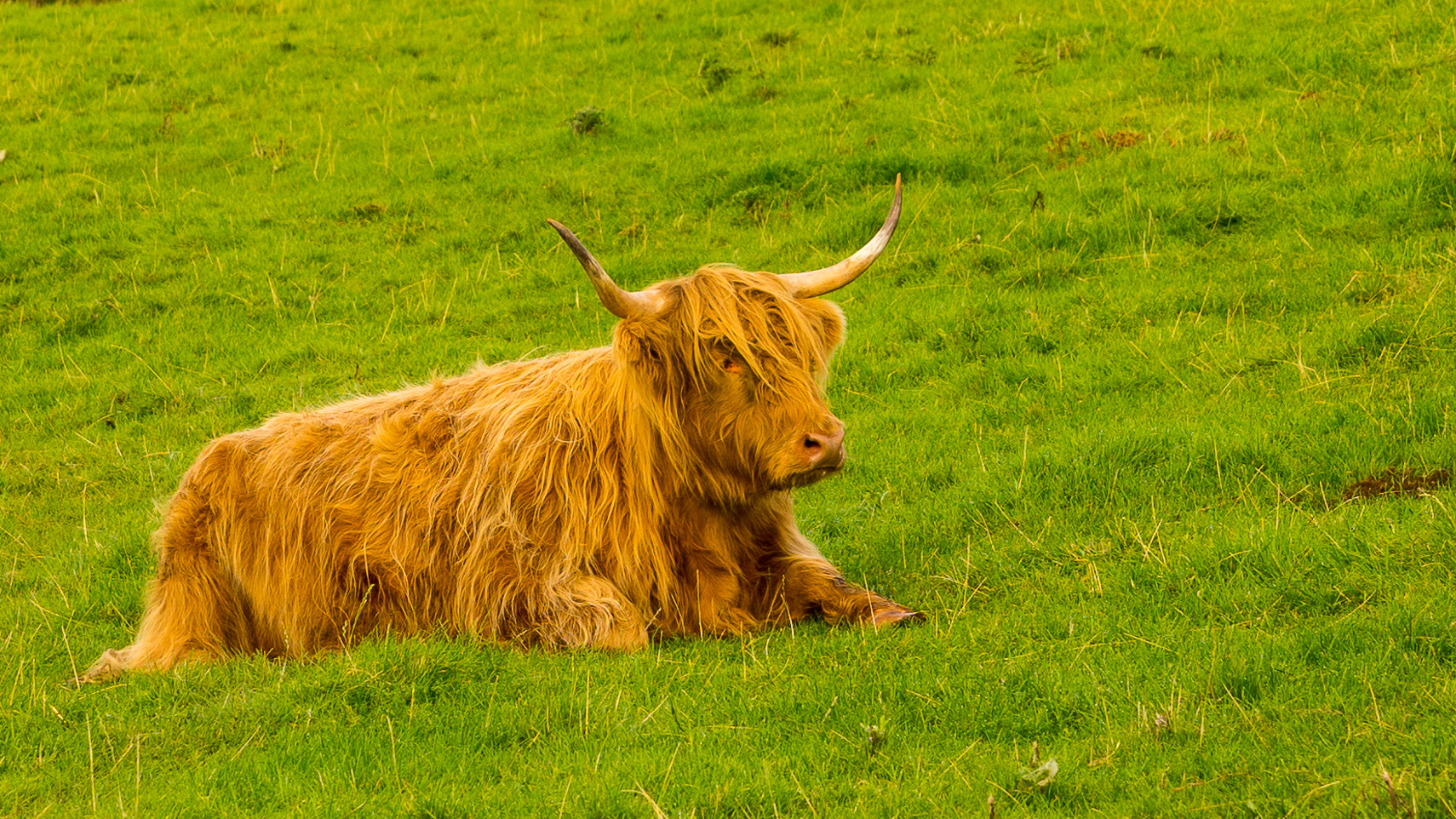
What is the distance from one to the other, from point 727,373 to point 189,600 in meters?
2.72

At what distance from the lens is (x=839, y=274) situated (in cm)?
621

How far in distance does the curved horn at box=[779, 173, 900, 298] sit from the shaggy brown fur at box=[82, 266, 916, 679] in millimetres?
98

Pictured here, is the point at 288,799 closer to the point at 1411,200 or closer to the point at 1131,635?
the point at 1131,635

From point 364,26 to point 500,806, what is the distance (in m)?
15.5

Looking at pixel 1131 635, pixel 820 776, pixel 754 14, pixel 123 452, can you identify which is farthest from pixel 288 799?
pixel 754 14

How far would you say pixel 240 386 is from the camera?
33.8 ft

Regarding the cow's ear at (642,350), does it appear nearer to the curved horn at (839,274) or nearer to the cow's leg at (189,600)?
the curved horn at (839,274)

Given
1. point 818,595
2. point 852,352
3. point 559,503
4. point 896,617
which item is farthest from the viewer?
point 852,352

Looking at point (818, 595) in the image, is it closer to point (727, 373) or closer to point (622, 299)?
point (727, 373)

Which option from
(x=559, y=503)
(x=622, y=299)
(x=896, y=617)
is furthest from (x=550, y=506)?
(x=896, y=617)

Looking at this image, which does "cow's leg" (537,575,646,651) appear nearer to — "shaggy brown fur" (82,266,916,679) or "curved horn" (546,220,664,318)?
"shaggy brown fur" (82,266,916,679)

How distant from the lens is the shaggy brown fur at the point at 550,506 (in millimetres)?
5703

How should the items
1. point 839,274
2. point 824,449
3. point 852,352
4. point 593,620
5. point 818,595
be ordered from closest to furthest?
point 824,449 → point 593,620 → point 818,595 → point 839,274 → point 852,352

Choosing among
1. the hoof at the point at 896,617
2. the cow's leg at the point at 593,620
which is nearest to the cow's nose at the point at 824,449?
the hoof at the point at 896,617
